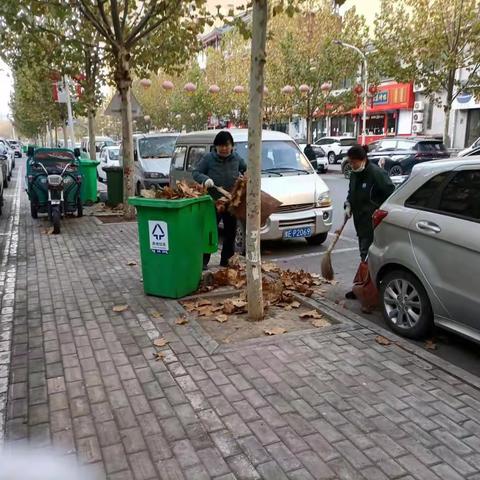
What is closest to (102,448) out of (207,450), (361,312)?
(207,450)

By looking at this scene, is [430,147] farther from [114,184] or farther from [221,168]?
[221,168]

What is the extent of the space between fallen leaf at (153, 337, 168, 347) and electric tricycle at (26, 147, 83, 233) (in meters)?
6.00

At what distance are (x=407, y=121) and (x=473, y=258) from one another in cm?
3565

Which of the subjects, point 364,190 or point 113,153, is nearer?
point 364,190

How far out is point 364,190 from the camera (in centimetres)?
586

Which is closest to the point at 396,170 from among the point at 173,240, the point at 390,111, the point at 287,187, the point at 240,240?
the point at 287,187

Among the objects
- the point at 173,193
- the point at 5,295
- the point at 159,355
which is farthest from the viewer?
the point at 5,295

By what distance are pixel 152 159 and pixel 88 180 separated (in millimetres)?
1794

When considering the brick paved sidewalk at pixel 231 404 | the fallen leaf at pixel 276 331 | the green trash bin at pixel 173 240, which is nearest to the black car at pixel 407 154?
the green trash bin at pixel 173 240

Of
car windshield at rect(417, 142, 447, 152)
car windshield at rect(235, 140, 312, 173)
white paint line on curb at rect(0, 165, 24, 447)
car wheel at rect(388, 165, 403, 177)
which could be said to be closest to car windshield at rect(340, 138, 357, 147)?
car windshield at rect(417, 142, 447, 152)

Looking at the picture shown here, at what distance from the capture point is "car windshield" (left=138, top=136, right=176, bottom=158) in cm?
1448

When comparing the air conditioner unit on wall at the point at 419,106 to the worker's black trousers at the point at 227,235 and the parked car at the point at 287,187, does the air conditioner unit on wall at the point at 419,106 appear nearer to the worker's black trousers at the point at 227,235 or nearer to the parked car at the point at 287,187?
the parked car at the point at 287,187

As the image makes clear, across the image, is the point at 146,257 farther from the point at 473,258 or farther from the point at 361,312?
the point at 473,258

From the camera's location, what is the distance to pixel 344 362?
425cm
